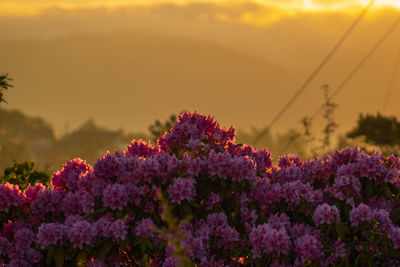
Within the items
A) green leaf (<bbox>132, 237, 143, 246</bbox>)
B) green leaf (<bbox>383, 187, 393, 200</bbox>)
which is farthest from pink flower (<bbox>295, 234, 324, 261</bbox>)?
green leaf (<bbox>132, 237, 143, 246</bbox>)

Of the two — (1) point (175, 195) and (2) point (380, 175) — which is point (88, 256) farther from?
(2) point (380, 175)

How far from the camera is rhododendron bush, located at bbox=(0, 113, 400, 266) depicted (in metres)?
5.27

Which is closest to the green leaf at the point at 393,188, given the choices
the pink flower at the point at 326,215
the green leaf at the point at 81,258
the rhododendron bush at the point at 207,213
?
the rhododendron bush at the point at 207,213

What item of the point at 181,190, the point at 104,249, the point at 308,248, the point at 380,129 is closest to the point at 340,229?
the point at 308,248

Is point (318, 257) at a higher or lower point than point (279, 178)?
lower

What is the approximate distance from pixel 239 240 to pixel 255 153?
1.24 m

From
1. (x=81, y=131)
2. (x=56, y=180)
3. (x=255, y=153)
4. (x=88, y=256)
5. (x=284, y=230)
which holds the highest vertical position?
(x=81, y=131)

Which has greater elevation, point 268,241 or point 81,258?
point 268,241

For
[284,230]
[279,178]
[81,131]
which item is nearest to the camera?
[284,230]

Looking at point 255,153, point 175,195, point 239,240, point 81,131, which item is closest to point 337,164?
point 255,153

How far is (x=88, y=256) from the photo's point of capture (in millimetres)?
5426

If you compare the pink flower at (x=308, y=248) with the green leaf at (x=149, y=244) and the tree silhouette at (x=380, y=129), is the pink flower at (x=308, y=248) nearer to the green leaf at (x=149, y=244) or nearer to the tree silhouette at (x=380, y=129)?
the green leaf at (x=149, y=244)

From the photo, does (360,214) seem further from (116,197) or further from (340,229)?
(116,197)

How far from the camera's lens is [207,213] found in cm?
563
